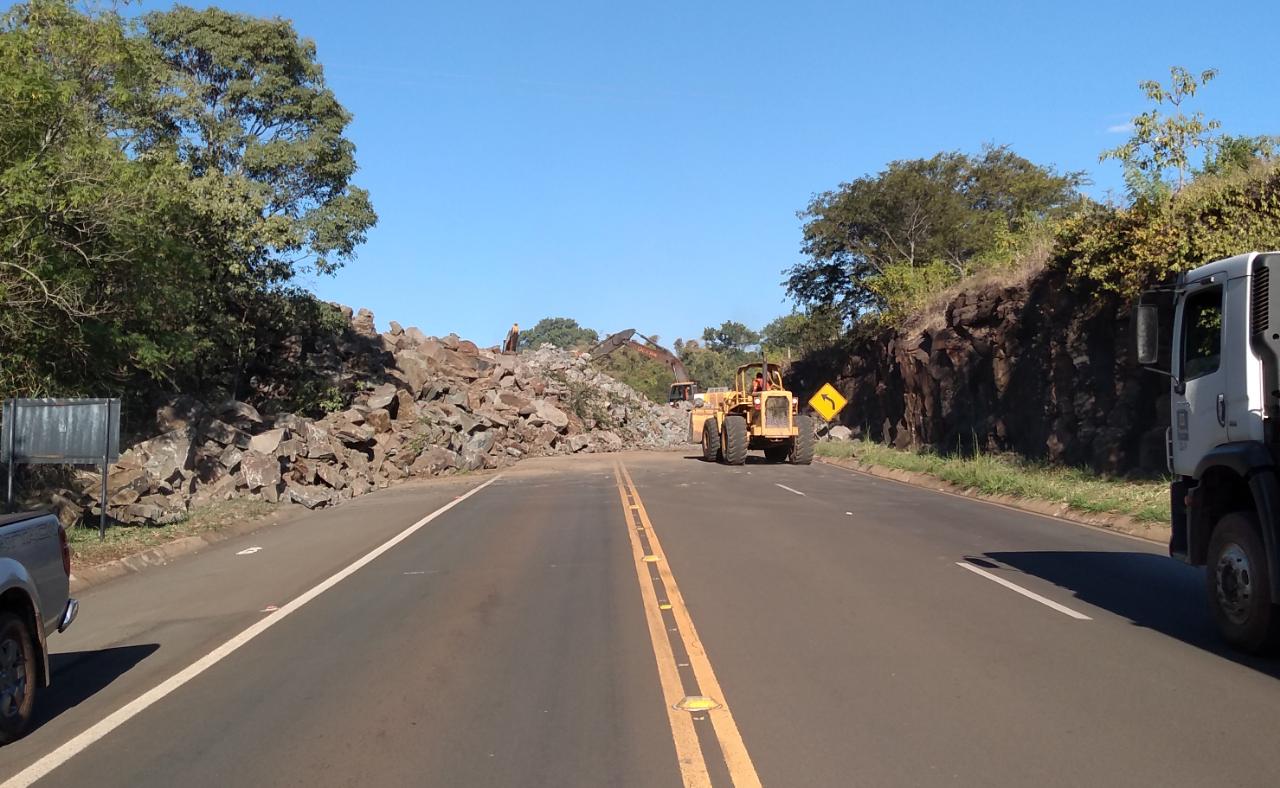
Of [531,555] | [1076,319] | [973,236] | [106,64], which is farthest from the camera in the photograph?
[973,236]

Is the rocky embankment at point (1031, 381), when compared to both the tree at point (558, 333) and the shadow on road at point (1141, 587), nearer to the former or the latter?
the shadow on road at point (1141, 587)

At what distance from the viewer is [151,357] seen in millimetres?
17672

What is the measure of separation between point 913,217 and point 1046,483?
2801 cm

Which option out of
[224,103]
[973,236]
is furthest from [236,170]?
[973,236]

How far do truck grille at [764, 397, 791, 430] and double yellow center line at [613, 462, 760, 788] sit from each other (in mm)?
20624

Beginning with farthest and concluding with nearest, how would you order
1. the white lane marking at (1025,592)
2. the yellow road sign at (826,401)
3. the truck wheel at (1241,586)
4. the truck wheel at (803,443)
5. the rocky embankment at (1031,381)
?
1. the yellow road sign at (826,401)
2. the truck wheel at (803,443)
3. the rocky embankment at (1031,381)
4. the white lane marking at (1025,592)
5. the truck wheel at (1241,586)

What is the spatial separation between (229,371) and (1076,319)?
24.0 metres

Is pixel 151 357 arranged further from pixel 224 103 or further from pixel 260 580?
pixel 224 103

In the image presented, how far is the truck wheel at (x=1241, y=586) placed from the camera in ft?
24.9

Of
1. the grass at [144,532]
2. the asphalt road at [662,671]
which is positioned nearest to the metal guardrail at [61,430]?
the grass at [144,532]

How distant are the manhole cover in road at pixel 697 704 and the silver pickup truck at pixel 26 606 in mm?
4129

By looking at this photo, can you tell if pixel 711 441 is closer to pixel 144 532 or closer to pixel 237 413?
pixel 237 413

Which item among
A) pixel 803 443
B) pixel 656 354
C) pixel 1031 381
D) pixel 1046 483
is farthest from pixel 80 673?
pixel 656 354

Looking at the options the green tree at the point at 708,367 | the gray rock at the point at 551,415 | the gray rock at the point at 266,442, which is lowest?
the gray rock at the point at 266,442
